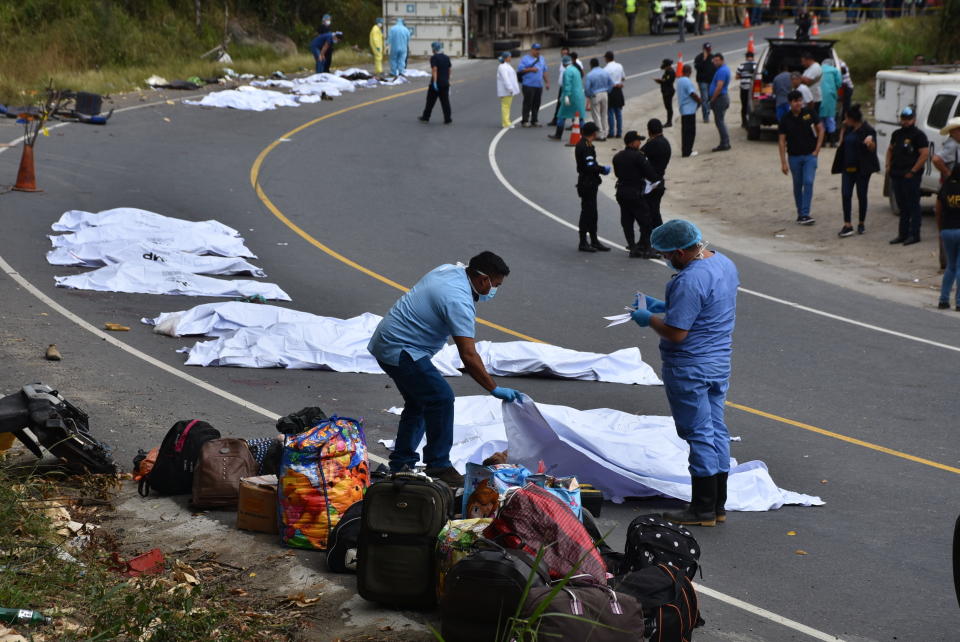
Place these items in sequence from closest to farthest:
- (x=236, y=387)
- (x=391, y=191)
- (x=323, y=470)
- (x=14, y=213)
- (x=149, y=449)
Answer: (x=323, y=470)
(x=149, y=449)
(x=236, y=387)
(x=14, y=213)
(x=391, y=191)

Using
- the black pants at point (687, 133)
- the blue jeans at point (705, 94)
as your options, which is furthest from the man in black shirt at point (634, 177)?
the blue jeans at point (705, 94)

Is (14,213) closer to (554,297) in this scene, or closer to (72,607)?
(554,297)

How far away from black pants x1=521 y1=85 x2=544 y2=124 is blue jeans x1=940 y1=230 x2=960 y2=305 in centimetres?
1645

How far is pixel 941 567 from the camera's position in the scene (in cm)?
775

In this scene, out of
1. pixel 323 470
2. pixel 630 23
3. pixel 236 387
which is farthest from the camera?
pixel 630 23

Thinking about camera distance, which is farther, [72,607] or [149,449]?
[149,449]

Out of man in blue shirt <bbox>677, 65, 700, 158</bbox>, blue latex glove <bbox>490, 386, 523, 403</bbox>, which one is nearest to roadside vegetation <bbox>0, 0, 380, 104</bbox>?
man in blue shirt <bbox>677, 65, 700, 158</bbox>

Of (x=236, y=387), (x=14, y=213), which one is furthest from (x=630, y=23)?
(x=236, y=387)

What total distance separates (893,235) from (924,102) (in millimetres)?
2286

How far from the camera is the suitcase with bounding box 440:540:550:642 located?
5.89 meters

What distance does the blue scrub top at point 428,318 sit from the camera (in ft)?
26.8

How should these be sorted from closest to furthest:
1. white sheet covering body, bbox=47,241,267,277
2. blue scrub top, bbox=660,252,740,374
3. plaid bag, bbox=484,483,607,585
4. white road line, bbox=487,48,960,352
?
plaid bag, bbox=484,483,607,585, blue scrub top, bbox=660,252,740,374, white road line, bbox=487,48,960,352, white sheet covering body, bbox=47,241,267,277

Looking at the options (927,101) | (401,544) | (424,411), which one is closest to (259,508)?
(424,411)

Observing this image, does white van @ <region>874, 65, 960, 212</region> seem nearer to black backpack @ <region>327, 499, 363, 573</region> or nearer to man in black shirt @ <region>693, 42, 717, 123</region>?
man in black shirt @ <region>693, 42, 717, 123</region>
